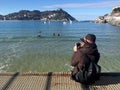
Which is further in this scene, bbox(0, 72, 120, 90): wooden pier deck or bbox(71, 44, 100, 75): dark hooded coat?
bbox(71, 44, 100, 75): dark hooded coat

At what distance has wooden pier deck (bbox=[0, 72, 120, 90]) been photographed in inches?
323

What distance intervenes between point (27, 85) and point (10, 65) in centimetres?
1139

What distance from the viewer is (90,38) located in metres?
8.38

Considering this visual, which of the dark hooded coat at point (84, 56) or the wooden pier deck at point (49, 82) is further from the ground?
the dark hooded coat at point (84, 56)

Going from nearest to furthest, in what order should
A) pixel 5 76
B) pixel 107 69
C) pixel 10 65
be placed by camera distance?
pixel 5 76
pixel 107 69
pixel 10 65

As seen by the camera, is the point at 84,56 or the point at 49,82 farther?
the point at 49,82

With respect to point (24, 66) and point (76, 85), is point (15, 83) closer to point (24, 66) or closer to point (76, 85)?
point (76, 85)

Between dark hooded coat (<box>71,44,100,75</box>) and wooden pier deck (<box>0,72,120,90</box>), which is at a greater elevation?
dark hooded coat (<box>71,44,100,75</box>)

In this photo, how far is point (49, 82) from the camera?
8.62 m

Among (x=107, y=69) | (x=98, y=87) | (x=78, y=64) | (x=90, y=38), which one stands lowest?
(x=107, y=69)

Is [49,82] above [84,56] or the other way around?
the other way around

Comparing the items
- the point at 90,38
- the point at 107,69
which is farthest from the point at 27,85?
the point at 107,69

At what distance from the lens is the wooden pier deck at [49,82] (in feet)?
26.9

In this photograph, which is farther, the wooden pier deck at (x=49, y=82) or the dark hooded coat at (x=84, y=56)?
the dark hooded coat at (x=84, y=56)
